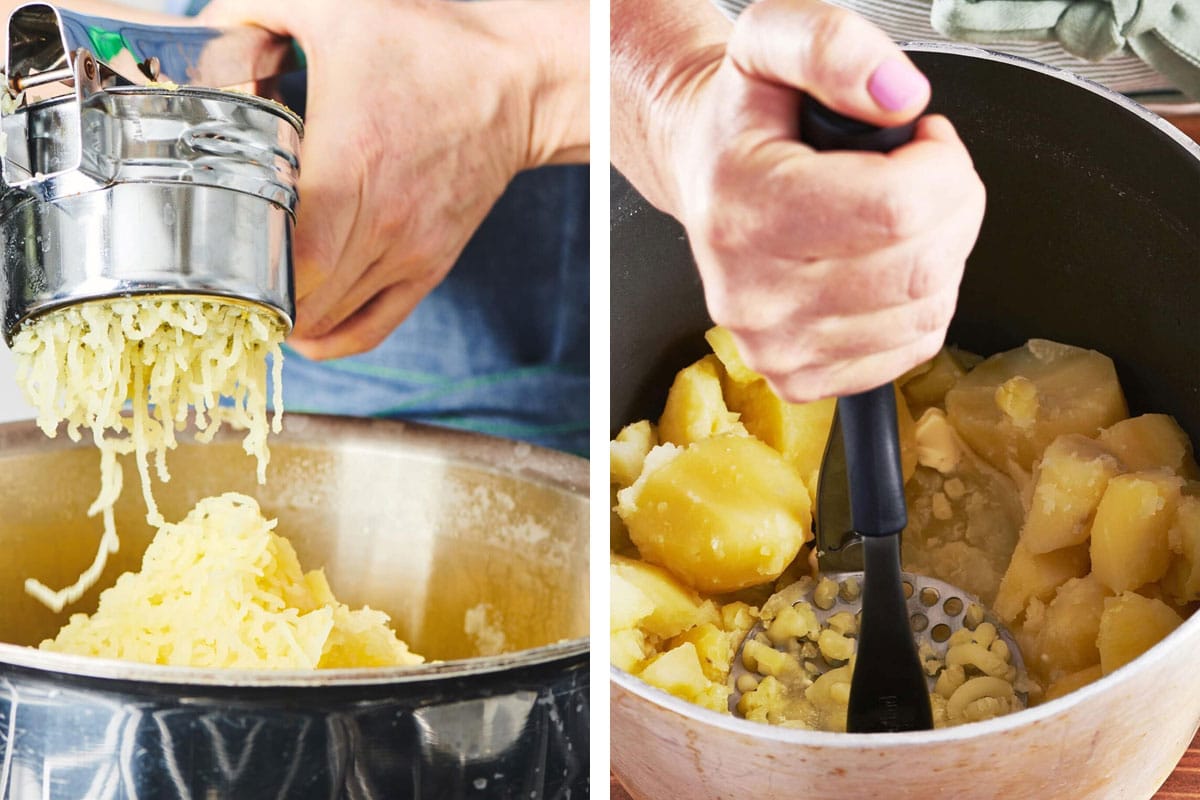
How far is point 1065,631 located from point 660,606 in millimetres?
210

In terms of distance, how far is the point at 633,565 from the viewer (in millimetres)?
618

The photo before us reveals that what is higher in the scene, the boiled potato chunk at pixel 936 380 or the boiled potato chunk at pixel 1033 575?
the boiled potato chunk at pixel 936 380

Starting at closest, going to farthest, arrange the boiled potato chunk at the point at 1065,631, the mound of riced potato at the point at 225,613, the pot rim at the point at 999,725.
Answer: the pot rim at the point at 999,725 → the boiled potato chunk at the point at 1065,631 → the mound of riced potato at the point at 225,613

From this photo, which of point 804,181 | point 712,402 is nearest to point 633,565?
point 712,402

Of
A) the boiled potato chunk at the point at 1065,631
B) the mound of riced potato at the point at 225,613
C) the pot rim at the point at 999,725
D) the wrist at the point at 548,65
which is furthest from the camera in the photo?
the wrist at the point at 548,65

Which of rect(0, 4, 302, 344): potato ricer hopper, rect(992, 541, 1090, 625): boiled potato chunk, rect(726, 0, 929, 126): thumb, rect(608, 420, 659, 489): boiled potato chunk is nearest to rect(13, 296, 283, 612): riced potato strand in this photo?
rect(0, 4, 302, 344): potato ricer hopper

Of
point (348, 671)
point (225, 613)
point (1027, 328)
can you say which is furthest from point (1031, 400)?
point (225, 613)

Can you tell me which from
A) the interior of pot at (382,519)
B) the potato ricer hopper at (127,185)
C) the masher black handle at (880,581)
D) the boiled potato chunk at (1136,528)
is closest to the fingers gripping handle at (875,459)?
the masher black handle at (880,581)

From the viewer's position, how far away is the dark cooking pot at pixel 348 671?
1.63ft

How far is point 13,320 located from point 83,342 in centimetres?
4

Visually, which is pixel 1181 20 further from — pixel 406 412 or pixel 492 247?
pixel 406 412

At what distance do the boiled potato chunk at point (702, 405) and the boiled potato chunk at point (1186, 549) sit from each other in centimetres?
23

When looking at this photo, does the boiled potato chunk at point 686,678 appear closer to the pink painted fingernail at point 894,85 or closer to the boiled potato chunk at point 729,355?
the boiled potato chunk at point 729,355

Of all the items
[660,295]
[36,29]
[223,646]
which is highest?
[36,29]
